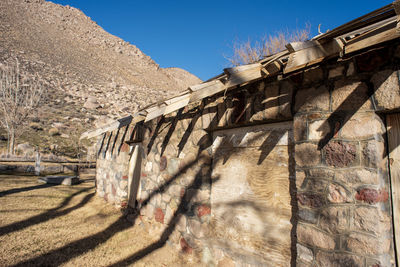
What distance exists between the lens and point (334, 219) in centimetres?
170

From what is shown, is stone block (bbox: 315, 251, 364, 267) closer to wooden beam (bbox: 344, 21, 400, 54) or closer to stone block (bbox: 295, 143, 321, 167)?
stone block (bbox: 295, 143, 321, 167)

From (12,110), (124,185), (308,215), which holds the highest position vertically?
(12,110)

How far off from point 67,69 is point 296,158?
101ft

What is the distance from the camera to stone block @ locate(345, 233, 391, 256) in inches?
59.1

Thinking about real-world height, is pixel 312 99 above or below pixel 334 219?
above

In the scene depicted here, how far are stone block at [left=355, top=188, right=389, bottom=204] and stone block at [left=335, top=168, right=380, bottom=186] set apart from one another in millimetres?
52

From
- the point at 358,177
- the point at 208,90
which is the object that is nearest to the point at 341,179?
the point at 358,177

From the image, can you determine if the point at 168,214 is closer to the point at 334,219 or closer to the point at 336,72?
the point at 334,219

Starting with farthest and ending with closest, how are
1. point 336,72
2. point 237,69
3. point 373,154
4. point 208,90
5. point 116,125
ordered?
point 116,125
point 208,90
point 237,69
point 336,72
point 373,154

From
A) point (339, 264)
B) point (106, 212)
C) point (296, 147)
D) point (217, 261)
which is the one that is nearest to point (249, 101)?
point (296, 147)

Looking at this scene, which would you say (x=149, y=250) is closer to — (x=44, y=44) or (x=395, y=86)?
(x=395, y=86)

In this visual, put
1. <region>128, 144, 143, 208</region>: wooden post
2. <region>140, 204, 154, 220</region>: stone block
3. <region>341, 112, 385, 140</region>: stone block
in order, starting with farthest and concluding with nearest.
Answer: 1. <region>128, 144, 143, 208</region>: wooden post
2. <region>140, 204, 154, 220</region>: stone block
3. <region>341, 112, 385, 140</region>: stone block

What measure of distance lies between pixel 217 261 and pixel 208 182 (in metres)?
0.90

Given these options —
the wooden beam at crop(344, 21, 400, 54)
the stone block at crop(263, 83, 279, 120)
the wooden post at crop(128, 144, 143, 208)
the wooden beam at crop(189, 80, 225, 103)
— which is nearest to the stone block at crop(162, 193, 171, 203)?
the wooden post at crop(128, 144, 143, 208)
